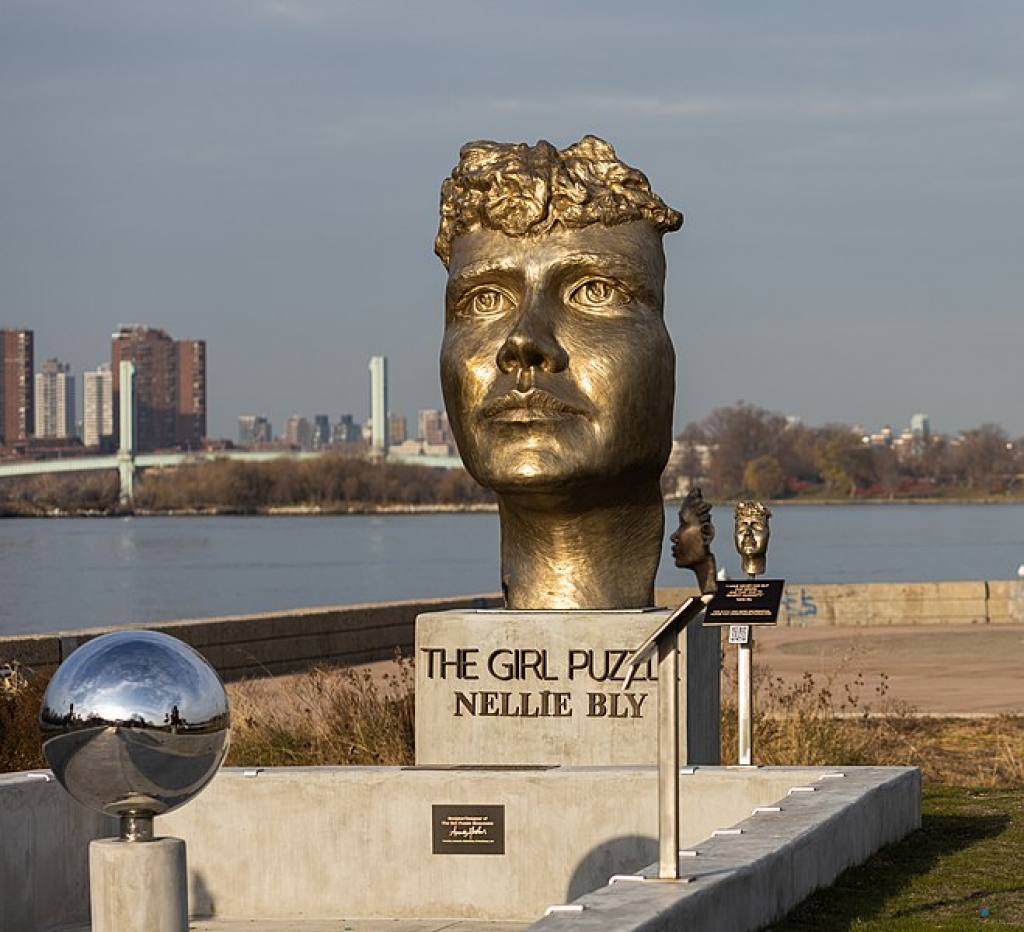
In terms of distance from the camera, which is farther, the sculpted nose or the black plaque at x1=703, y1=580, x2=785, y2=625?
the sculpted nose

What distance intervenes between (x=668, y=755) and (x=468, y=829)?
349cm

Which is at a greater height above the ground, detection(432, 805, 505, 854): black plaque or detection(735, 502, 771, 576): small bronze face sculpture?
detection(735, 502, 771, 576): small bronze face sculpture

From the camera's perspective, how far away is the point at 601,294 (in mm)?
13320

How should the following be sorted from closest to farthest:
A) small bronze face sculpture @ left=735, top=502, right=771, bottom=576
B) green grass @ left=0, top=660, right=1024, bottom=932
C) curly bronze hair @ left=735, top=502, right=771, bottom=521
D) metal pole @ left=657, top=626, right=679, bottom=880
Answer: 1. metal pole @ left=657, top=626, right=679, bottom=880
2. green grass @ left=0, top=660, right=1024, bottom=932
3. small bronze face sculpture @ left=735, top=502, right=771, bottom=576
4. curly bronze hair @ left=735, top=502, right=771, bottom=521

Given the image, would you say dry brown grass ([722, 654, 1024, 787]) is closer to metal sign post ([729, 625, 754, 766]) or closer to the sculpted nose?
metal sign post ([729, 625, 754, 766])

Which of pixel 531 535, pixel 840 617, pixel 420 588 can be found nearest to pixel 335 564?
pixel 420 588

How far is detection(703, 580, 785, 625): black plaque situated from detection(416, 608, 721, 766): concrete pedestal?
1.03m

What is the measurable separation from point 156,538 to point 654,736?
138376mm

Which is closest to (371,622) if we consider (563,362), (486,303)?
(486,303)

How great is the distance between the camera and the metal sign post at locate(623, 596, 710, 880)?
8250mm

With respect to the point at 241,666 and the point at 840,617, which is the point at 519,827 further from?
the point at 840,617

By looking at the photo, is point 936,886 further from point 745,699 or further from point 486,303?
point 486,303

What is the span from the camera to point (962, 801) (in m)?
13.8

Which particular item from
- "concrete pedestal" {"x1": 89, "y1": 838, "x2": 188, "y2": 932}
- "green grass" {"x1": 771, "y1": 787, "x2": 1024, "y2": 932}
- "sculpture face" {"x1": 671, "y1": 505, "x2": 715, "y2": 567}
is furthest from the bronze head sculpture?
"concrete pedestal" {"x1": 89, "y1": 838, "x2": 188, "y2": 932}
